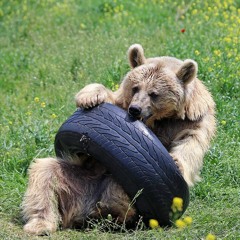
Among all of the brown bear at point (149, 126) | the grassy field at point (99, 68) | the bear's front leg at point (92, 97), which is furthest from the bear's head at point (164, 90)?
the grassy field at point (99, 68)

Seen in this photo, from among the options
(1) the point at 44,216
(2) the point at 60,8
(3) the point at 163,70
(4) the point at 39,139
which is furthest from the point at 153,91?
(2) the point at 60,8

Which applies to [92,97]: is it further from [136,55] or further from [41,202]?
[41,202]

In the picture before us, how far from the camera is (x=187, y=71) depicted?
23.0 feet

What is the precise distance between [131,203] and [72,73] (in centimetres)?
474

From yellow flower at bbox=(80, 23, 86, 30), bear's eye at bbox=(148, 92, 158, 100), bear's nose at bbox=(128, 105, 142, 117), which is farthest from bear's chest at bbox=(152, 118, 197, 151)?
yellow flower at bbox=(80, 23, 86, 30)

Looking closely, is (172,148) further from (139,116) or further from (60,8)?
(60,8)

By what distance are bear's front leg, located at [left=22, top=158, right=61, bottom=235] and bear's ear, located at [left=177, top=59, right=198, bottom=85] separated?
136 cm

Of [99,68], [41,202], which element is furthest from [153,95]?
[99,68]

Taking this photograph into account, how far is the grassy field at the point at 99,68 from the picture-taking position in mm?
7191

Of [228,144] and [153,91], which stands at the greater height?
[153,91]

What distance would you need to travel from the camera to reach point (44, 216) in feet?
21.8

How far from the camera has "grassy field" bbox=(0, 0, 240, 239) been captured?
7.19m

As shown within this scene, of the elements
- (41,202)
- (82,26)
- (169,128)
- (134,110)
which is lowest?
(41,202)

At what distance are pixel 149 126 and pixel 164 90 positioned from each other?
360 mm
